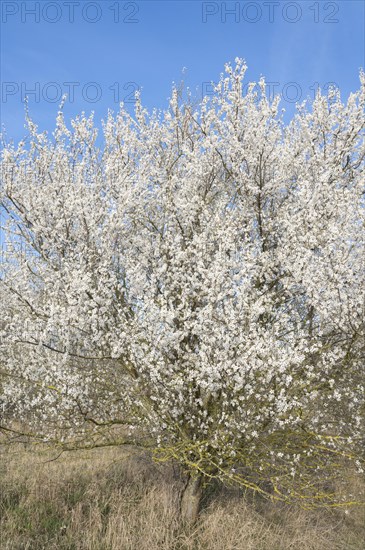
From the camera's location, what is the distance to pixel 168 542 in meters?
6.08

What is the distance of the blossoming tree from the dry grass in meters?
0.60

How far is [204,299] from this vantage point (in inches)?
238

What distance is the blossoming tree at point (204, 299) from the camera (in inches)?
223

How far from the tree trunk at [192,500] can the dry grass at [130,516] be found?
14cm

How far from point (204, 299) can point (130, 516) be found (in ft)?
10.6

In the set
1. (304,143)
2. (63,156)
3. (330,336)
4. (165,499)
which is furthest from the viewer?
(304,143)

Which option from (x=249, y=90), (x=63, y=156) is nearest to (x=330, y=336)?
(x=249, y=90)

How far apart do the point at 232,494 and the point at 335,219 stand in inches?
207

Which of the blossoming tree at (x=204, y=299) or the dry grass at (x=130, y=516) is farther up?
the blossoming tree at (x=204, y=299)

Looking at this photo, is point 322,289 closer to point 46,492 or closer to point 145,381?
point 145,381

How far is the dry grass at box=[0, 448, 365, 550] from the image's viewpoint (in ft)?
19.3

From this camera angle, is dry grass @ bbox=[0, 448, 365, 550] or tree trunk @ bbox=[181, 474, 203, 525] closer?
dry grass @ bbox=[0, 448, 365, 550]

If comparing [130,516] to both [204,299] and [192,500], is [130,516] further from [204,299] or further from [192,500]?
[204,299]

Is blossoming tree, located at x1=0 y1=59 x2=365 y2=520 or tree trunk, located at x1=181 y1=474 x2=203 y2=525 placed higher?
blossoming tree, located at x1=0 y1=59 x2=365 y2=520
